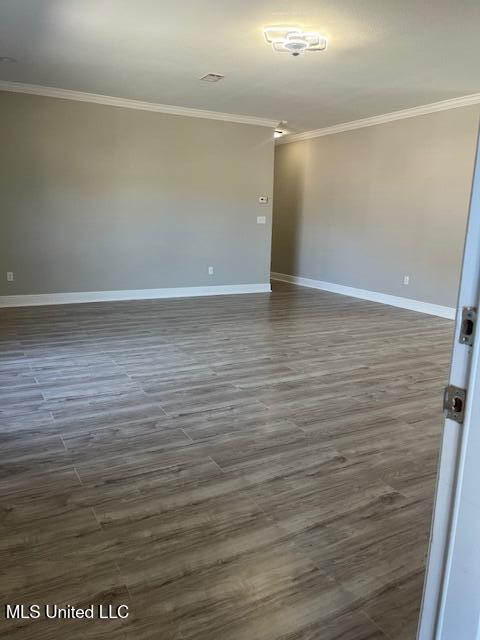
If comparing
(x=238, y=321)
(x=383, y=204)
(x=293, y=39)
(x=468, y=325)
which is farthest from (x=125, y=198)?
(x=468, y=325)

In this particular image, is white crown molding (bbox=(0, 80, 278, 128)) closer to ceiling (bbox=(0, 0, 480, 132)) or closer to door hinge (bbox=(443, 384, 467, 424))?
ceiling (bbox=(0, 0, 480, 132))

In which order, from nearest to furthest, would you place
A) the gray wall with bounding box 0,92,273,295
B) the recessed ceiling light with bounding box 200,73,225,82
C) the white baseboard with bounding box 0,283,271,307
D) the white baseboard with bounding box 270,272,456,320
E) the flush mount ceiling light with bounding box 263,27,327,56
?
the flush mount ceiling light with bounding box 263,27,327,56 < the recessed ceiling light with bounding box 200,73,225,82 < the gray wall with bounding box 0,92,273,295 < the white baseboard with bounding box 0,283,271,307 < the white baseboard with bounding box 270,272,456,320

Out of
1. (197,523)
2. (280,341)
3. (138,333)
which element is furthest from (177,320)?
(197,523)

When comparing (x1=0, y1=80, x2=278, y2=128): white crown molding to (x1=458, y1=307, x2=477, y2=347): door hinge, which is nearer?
(x1=458, y1=307, x2=477, y2=347): door hinge

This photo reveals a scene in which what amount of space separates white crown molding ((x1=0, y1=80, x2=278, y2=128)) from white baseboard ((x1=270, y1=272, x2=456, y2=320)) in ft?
9.39

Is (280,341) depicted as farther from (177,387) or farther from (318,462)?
(318,462)

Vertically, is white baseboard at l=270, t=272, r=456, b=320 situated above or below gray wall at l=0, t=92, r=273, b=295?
below

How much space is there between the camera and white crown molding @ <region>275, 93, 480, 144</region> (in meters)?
5.95

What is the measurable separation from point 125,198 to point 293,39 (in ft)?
12.0

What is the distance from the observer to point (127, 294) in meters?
7.15

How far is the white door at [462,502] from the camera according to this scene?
0.76m

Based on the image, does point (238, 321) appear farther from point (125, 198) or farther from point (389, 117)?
point (389, 117)

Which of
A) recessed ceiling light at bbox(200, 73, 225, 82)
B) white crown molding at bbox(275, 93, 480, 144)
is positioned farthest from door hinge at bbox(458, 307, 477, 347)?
white crown molding at bbox(275, 93, 480, 144)

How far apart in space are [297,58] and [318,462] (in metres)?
3.80
